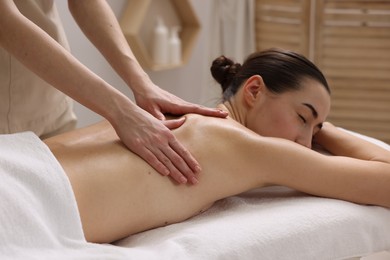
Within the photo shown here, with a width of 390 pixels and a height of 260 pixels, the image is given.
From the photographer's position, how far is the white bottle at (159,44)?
326 centimetres

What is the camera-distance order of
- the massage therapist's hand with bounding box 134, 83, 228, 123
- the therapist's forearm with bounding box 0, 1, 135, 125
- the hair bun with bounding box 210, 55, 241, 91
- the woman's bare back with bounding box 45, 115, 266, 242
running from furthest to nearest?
the hair bun with bounding box 210, 55, 241, 91
the massage therapist's hand with bounding box 134, 83, 228, 123
the therapist's forearm with bounding box 0, 1, 135, 125
the woman's bare back with bounding box 45, 115, 266, 242

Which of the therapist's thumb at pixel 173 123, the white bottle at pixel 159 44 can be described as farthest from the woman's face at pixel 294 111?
the white bottle at pixel 159 44

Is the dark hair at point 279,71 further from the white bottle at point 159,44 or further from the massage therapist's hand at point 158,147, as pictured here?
the white bottle at point 159,44

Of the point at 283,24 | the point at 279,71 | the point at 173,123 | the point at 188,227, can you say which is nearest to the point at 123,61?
the point at 173,123

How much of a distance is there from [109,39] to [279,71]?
1.57ft

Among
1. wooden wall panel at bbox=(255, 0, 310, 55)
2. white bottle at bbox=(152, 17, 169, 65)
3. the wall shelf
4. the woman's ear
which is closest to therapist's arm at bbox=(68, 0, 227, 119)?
the woman's ear

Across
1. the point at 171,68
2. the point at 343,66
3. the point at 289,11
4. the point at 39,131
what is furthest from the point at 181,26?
the point at 39,131

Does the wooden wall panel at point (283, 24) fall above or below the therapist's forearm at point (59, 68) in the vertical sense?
below

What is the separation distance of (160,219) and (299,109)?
50 cm

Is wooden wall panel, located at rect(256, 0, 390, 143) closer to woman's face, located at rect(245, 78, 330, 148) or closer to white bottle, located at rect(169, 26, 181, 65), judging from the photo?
white bottle, located at rect(169, 26, 181, 65)

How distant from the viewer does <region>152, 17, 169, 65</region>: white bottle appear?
326cm

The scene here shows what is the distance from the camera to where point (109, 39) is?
5.86 ft

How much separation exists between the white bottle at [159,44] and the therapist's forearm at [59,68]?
5.81ft

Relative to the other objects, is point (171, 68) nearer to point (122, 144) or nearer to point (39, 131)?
point (39, 131)
